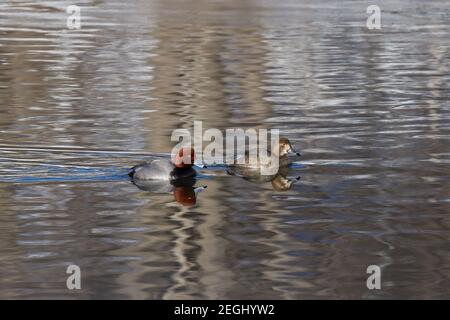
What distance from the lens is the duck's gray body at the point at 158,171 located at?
14.8 m

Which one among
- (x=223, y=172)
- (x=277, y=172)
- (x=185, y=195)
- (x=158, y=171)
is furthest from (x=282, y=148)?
(x=185, y=195)

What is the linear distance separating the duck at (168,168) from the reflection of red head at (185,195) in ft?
0.77

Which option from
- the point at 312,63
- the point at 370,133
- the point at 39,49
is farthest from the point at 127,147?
the point at 39,49

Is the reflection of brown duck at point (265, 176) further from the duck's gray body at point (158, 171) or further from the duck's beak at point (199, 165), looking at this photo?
the duck's gray body at point (158, 171)

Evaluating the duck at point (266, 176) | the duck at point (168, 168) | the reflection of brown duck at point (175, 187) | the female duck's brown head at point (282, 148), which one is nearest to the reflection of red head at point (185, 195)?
the reflection of brown duck at point (175, 187)

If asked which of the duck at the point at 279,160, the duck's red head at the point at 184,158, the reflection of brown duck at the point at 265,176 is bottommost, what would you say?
the reflection of brown duck at the point at 265,176

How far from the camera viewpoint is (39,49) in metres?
30.8

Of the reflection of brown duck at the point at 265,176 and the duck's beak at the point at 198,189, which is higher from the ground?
the duck's beak at the point at 198,189

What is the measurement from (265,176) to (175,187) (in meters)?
1.20

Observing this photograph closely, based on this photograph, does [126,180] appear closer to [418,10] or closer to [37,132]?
[37,132]

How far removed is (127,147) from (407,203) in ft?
14.9

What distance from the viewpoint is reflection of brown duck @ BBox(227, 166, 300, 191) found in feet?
49.3

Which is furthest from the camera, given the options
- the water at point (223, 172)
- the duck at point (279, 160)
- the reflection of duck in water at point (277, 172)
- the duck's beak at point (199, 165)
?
the duck's beak at point (199, 165)

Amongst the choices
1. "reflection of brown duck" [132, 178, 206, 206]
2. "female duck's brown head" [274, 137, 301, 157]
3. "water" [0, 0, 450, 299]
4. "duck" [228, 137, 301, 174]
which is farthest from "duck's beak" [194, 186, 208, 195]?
"female duck's brown head" [274, 137, 301, 157]
